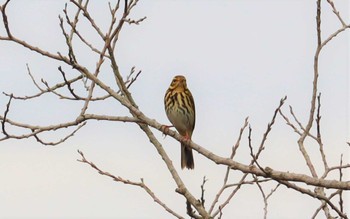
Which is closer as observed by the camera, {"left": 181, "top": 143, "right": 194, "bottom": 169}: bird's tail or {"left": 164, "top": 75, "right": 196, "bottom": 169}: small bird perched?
{"left": 164, "top": 75, "right": 196, "bottom": 169}: small bird perched

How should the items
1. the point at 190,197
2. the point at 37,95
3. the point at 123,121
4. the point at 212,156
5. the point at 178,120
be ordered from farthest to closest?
1. the point at 178,120
2. the point at 37,95
3. the point at 190,197
4. the point at 123,121
5. the point at 212,156

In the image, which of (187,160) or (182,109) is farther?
(187,160)

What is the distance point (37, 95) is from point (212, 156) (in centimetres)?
268

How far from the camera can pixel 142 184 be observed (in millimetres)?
5512

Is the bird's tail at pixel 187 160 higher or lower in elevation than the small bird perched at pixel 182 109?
lower

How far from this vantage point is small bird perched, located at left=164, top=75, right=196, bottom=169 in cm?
971

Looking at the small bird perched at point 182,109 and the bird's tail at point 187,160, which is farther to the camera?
the bird's tail at point 187,160

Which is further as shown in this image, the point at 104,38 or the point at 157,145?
the point at 157,145

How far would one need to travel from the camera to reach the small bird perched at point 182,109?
9.71 meters

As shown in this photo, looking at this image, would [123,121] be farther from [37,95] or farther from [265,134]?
[37,95]

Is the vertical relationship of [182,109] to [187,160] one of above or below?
above

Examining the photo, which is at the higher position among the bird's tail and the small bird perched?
the small bird perched

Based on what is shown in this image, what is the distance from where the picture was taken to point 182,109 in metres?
9.76

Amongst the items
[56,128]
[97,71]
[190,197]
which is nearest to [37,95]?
[97,71]
